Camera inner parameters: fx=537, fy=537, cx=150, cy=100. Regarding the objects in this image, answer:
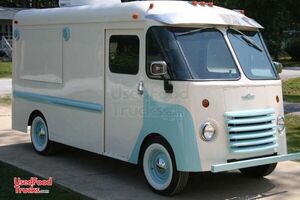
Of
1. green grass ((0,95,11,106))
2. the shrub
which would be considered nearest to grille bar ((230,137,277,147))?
green grass ((0,95,11,106))

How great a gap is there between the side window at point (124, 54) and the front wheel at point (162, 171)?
102 cm

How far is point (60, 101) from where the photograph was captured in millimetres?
8258

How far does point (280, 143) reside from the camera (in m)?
6.80

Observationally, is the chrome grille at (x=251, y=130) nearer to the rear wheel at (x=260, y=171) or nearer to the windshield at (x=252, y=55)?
the windshield at (x=252, y=55)

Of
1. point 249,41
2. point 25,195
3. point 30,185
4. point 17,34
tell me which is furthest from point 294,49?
point 25,195

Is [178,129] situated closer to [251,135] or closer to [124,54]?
[251,135]

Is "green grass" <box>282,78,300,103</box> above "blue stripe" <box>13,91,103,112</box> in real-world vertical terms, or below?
below

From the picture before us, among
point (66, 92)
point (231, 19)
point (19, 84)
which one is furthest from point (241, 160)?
point (19, 84)

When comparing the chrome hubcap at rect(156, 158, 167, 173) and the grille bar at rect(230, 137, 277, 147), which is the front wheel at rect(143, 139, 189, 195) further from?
the grille bar at rect(230, 137, 277, 147)

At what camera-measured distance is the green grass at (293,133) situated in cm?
942

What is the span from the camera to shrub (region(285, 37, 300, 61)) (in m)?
38.0

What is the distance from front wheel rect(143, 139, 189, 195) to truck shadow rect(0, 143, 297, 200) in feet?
0.44

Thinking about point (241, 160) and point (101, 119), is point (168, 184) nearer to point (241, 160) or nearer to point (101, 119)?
point (241, 160)

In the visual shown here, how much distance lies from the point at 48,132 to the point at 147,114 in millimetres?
2616
